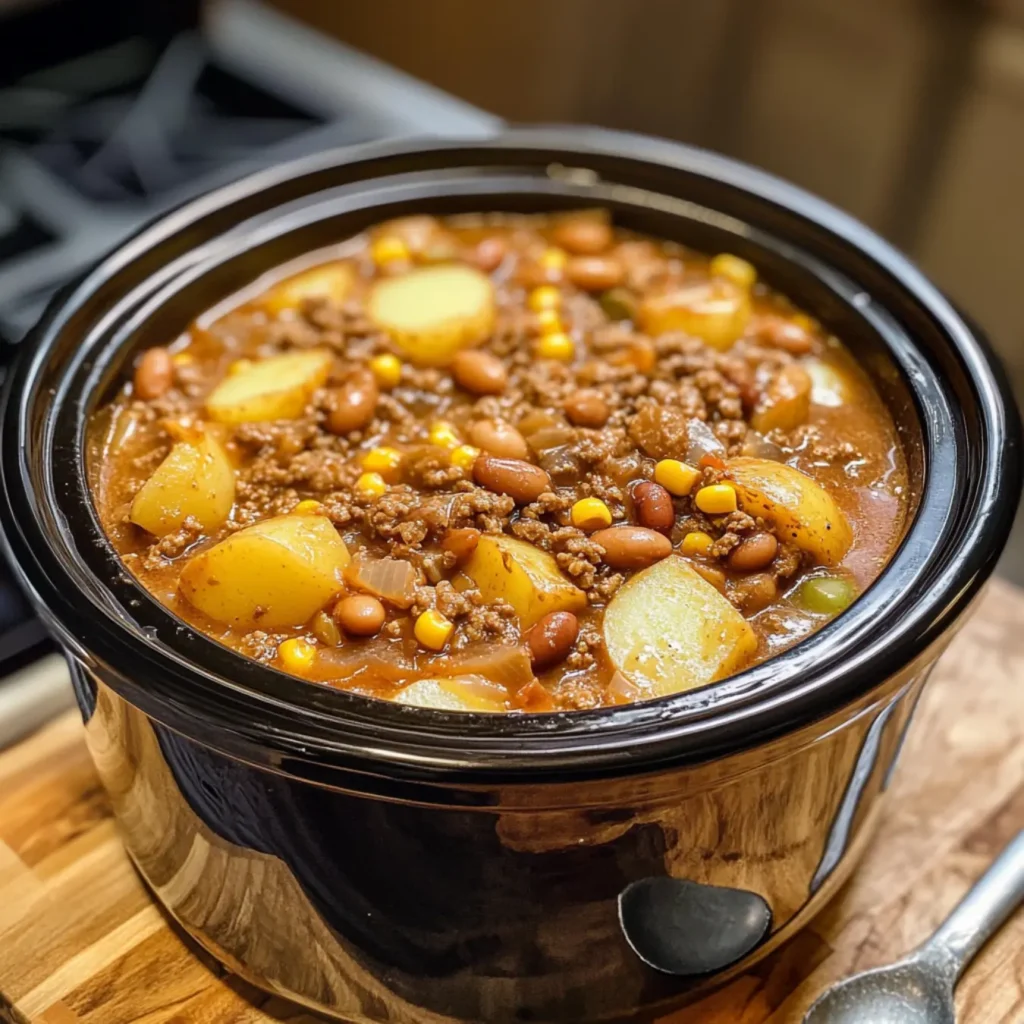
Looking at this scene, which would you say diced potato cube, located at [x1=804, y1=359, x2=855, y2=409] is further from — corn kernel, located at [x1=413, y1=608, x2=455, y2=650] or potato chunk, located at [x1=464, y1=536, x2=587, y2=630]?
corn kernel, located at [x1=413, y1=608, x2=455, y2=650]

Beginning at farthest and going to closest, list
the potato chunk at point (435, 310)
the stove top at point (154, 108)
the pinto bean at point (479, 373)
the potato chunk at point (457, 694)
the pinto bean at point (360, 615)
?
the stove top at point (154, 108) → the potato chunk at point (435, 310) → the pinto bean at point (479, 373) → the pinto bean at point (360, 615) → the potato chunk at point (457, 694)

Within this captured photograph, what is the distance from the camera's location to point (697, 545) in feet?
6.10

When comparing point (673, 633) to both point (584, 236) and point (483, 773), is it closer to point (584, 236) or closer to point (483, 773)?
point (483, 773)

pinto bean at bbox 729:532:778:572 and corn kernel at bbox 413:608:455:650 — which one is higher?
pinto bean at bbox 729:532:778:572

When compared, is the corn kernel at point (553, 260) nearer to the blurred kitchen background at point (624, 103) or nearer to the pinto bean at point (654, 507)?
the pinto bean at point (654, 507)

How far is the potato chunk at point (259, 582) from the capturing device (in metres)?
1.76

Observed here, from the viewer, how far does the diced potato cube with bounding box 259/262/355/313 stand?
245 centimetres

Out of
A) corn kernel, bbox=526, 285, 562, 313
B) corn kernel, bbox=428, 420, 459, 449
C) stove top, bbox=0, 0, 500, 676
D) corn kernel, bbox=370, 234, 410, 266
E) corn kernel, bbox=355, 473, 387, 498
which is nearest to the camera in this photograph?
corn kernel, bbox=355, 473, 387, 498

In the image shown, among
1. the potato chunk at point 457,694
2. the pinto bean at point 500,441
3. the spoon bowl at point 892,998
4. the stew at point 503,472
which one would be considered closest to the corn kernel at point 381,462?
the stew at point 503,472

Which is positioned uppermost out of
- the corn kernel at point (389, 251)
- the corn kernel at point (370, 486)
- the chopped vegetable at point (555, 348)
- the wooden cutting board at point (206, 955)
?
the chopped vegetable at point (555, 348)

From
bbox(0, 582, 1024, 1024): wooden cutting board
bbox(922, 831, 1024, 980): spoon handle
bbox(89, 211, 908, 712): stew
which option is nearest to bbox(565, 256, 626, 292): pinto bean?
bbox(89, 211, 908, 712): stew

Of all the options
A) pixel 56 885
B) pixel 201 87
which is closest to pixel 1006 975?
pixel 56 885

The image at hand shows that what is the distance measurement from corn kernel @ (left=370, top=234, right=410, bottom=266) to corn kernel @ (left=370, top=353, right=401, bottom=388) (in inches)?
14.9

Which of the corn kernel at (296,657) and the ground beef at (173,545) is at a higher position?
the corn kernel at (296,657)
